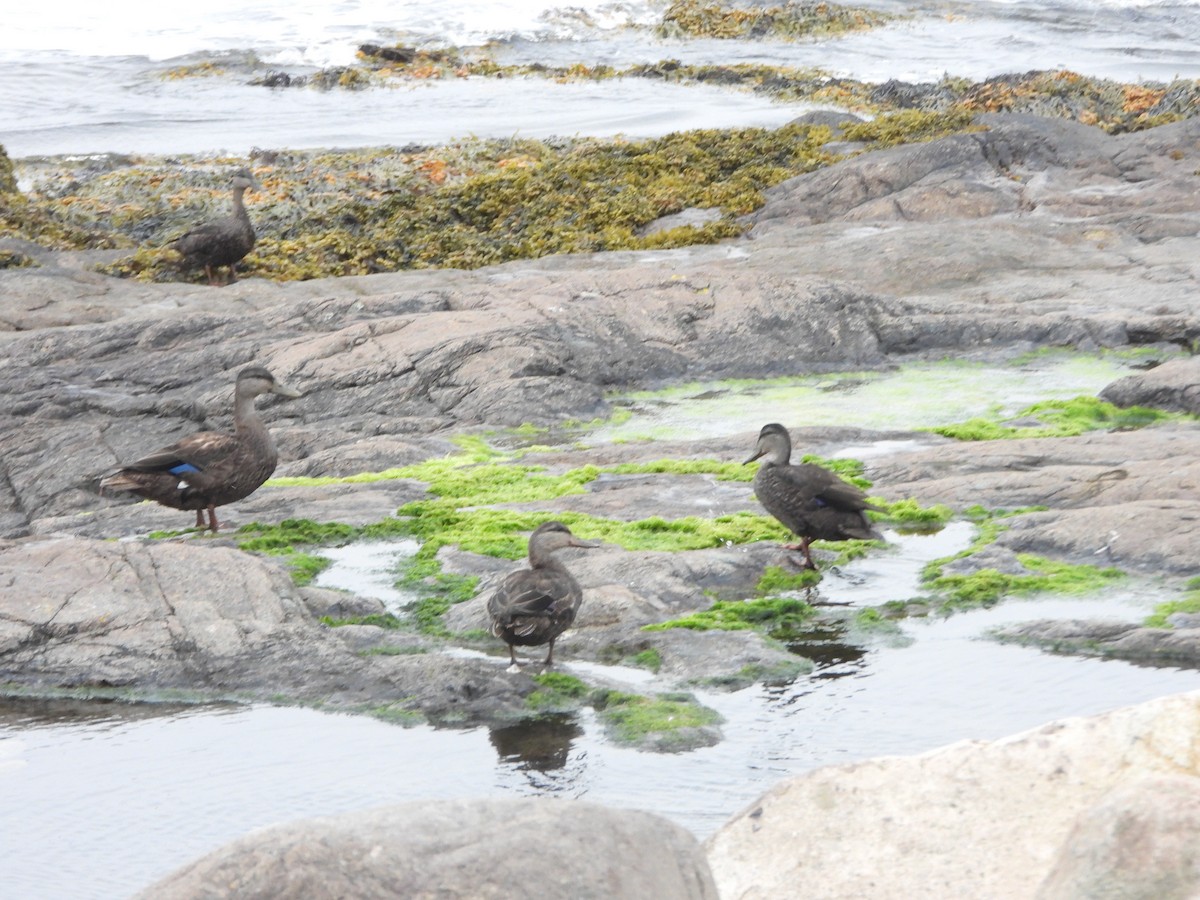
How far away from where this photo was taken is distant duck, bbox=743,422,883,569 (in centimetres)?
894

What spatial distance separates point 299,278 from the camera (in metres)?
19.0

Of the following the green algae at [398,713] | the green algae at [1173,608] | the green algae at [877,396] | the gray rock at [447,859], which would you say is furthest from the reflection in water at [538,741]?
the green algae at [877,396]

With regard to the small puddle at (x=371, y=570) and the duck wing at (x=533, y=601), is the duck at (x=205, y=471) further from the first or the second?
the duck wing at (x=533, y=601)

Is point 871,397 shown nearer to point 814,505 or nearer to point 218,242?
point 814,505

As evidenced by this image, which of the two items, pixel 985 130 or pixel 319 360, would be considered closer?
pixel 319 360

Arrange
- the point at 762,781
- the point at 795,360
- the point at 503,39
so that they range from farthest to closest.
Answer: the point at 503,39, the point at 795,360, the point at 762,781

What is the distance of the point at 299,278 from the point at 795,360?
7375mm

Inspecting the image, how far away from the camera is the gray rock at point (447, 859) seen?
12.7ft

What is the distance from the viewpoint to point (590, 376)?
45.7 ft

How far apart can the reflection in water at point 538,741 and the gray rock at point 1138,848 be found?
3.13 metres

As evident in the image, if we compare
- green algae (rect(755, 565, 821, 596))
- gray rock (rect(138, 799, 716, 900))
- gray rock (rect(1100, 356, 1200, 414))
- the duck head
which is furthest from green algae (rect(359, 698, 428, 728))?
gray rock (rect(1100, 356, 1200, 414))

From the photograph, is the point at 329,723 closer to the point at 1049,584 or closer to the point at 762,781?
the point at 762,781

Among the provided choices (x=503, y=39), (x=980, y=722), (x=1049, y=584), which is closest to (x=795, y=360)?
(x=1049, y=584)

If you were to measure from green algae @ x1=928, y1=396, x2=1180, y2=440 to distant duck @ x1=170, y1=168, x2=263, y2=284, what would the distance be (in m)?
10.1
